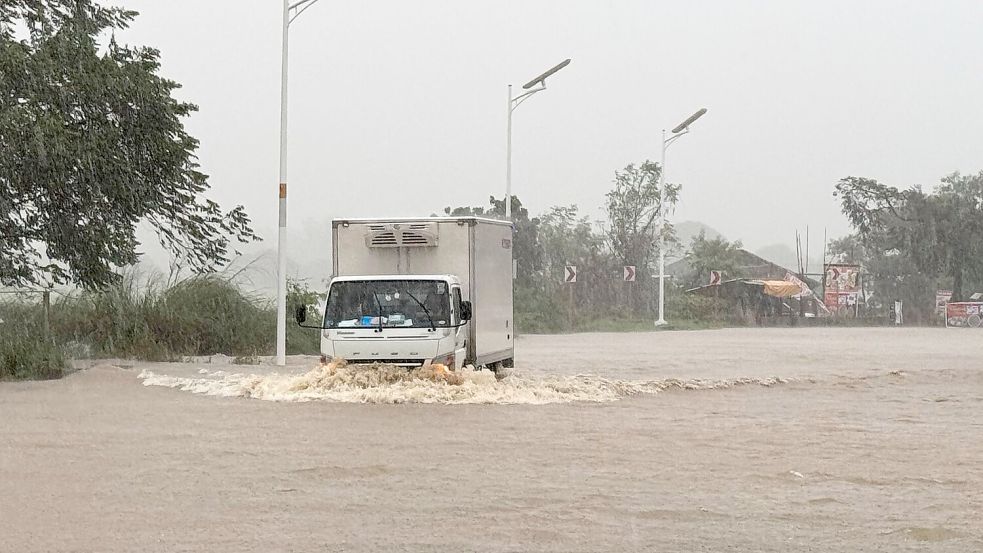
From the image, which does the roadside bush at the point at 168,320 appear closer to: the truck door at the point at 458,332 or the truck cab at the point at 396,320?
the truck cab at the point at 396,320

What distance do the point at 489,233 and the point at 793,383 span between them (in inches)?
259

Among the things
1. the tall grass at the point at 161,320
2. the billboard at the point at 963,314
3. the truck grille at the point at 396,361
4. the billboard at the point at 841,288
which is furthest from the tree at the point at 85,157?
the billboard at the point at 841,288

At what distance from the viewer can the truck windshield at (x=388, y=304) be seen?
2025 cm

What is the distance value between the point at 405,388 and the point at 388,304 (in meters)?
1.47

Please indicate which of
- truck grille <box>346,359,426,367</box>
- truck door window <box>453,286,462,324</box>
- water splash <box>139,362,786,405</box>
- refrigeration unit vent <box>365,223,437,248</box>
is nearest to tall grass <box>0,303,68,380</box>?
water splash <box>139,362,786,405</box>

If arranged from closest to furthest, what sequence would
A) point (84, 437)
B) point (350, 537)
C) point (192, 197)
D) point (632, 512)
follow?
1. point (350, 537)
2. point (632, 512)
3. point (84, 437)
4. point (192, 197)

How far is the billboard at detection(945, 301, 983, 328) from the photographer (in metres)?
65.8

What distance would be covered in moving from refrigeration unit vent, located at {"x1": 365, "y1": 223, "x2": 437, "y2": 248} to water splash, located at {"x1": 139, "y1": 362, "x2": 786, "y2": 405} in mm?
2144

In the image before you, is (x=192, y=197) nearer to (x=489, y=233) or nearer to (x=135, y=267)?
(x=135, y=267)

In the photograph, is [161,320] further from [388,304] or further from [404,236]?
[388,304]

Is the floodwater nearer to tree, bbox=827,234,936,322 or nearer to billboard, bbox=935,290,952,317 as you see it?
billboard, bbox=935,290,952,317

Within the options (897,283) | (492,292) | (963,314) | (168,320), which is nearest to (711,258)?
(897,283)

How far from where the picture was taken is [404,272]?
70.4ft

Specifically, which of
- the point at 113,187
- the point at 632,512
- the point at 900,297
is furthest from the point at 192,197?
the point at 900,297
